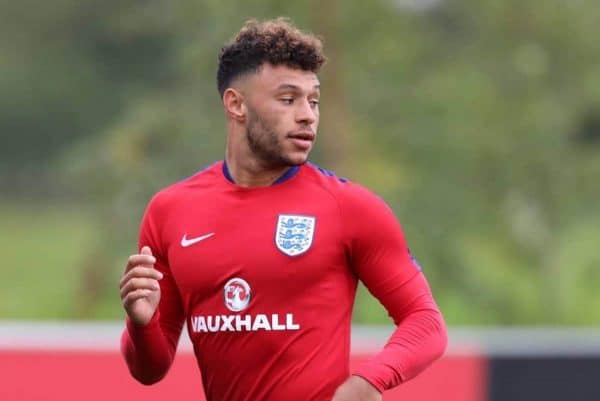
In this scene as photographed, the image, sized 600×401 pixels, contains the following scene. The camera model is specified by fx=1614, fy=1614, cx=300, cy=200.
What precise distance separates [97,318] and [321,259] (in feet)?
40.3

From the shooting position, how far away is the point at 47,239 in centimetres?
2973

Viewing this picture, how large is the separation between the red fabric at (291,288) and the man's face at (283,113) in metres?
0.14

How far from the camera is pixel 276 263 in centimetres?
500

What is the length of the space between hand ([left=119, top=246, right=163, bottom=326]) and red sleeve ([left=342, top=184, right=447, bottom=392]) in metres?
0.61

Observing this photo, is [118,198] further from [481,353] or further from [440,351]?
[440,351]

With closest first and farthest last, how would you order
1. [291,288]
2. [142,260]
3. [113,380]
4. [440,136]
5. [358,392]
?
1. [358,392]
2. [142,260]
3. [291,288]
4. [113,380]
5. [440,136]

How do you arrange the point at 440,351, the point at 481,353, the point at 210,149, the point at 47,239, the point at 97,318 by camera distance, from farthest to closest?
the point at 47,239 → the point at 97,318 → the point at 210,149 → the point at 481,353 → the point at 440,351

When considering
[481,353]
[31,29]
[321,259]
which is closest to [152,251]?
[321,259]

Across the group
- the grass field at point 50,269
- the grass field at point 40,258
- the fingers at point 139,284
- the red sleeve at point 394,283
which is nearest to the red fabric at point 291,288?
the red sleeve at point 394,283

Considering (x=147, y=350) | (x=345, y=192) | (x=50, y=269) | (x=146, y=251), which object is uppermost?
(x=50, y=269)

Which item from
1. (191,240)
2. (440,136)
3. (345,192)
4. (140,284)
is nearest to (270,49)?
(345,192)

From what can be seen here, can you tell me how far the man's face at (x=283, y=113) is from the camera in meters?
5.06

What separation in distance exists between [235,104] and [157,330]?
77 cm

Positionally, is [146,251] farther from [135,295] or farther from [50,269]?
[50,269]
